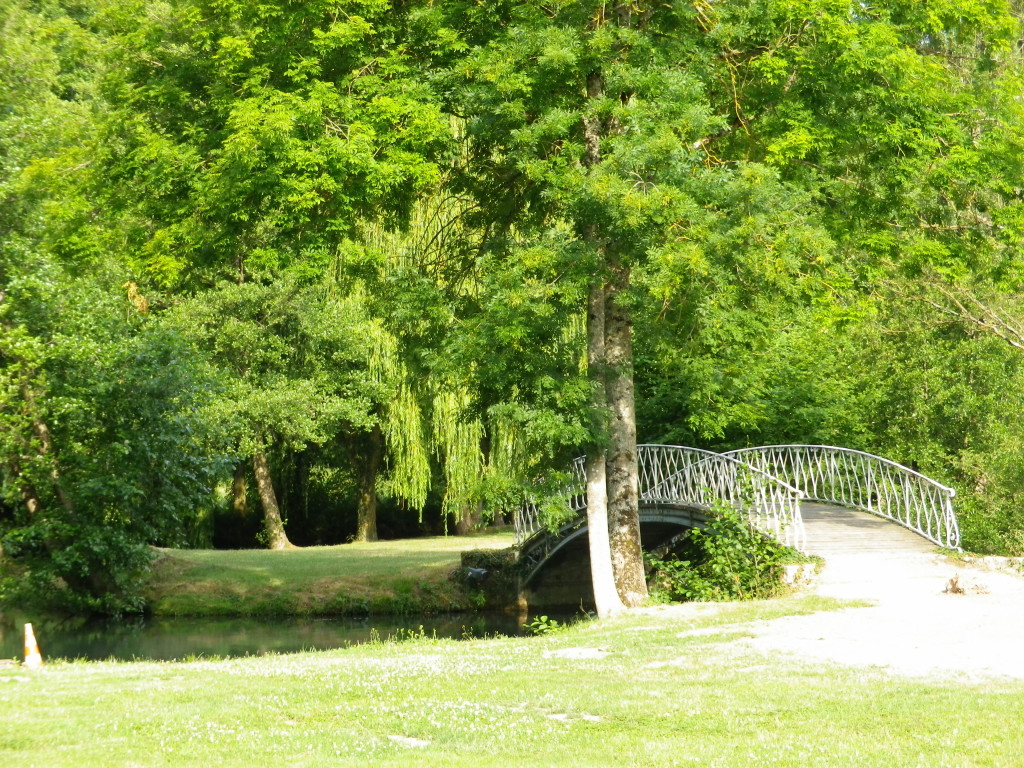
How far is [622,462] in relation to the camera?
1781cm

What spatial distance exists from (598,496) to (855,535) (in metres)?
4.45

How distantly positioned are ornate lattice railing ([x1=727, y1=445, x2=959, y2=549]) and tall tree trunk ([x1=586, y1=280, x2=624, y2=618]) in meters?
3.44

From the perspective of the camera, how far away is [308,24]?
16516 mm

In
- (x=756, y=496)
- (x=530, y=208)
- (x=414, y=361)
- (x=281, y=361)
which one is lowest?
(x=756, y=496)

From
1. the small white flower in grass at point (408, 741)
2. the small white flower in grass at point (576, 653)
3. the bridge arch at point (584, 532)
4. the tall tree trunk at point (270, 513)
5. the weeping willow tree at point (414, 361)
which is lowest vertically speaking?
the small white flower in grass at point (408, 741)

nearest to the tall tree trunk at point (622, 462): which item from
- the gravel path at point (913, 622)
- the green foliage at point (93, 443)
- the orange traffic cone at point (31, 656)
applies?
the gravel path at point (913, 622)

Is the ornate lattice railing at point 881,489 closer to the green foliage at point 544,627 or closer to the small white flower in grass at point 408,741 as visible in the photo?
the green foliage at point 544,627

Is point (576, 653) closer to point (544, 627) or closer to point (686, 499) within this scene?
point (544, 627)

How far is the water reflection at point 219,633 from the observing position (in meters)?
19.8

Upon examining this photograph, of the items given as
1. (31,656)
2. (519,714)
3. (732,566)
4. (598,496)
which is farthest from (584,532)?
(519,714)

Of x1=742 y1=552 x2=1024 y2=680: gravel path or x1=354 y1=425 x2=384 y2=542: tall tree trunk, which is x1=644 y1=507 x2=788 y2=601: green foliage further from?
x1=354 y1=425 x2=384 y2=542: tall tree trunk

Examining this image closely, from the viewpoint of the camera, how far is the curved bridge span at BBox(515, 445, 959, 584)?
17.9m

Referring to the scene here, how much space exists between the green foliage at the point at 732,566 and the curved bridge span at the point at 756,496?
0.32m

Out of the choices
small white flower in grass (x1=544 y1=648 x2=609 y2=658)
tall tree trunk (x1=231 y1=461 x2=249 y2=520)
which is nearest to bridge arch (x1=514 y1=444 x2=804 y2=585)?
small white flower in grass (x1=544 y1=648 x2=609 y2=658)
